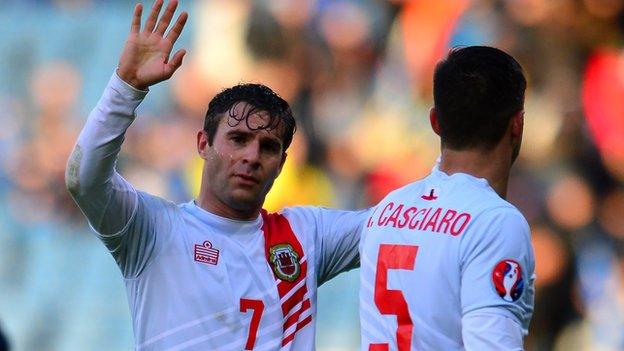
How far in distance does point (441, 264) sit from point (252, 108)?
3.83ft

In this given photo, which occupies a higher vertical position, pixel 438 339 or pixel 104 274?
pixel 438 339

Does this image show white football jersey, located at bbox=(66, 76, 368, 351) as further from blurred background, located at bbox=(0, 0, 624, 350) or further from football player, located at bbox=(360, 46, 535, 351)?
blurred background, located at bbox=(0, 0, 624, 350)

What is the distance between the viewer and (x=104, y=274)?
1050cm

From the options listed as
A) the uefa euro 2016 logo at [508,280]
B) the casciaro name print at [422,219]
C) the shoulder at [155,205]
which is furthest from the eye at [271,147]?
the uefa euro 2016 logo at [508,280]

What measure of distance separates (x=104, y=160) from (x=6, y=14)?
8890mm

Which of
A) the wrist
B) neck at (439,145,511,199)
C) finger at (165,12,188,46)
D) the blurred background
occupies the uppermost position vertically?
finger at (165,12,188,46)

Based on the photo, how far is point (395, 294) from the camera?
306 cm

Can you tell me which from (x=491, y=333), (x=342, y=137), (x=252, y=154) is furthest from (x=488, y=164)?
(x=342, y=137)

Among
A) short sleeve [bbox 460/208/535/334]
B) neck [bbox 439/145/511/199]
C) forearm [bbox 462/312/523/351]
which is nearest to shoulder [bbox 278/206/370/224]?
neck [bbox 439/145/511/199]

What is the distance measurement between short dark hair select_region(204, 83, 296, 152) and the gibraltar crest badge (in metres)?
0.36

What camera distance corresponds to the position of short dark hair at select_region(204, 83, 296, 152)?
388 centimetres

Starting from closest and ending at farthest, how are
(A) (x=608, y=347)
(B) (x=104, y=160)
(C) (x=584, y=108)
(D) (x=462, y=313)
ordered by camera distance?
1. (D) (x=462, y=313)
2. (B) (x=104, y=160)
3. (A) (x=608, y=347)
4. (C) (x=584, y=108)

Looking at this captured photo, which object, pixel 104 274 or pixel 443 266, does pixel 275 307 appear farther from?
pixel 104 274

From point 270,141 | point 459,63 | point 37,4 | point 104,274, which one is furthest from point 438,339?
point 37,4
